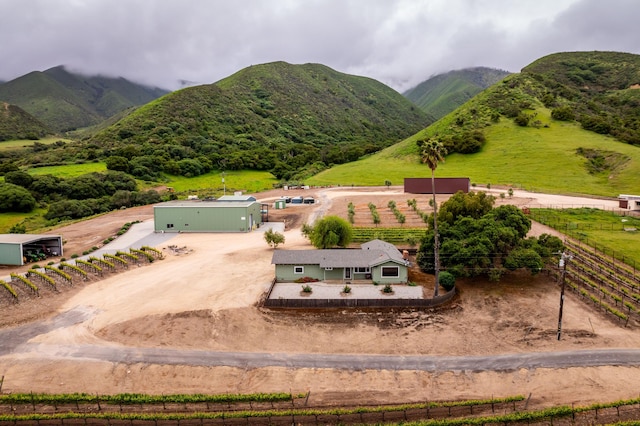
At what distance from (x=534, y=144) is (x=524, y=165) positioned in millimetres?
12837

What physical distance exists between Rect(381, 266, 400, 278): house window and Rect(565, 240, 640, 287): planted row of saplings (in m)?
19.3

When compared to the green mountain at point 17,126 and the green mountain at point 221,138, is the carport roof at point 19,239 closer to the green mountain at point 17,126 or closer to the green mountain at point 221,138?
the green mountain at point 221,138

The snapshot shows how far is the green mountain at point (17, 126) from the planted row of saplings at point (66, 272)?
149m

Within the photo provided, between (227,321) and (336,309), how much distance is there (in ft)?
26.4

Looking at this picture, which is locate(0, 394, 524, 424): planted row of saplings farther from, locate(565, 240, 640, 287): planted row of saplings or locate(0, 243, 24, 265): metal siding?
locate(0, 243, 24, 265): metal siding

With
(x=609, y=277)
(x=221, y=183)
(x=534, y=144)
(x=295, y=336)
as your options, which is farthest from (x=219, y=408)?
(x=534, y=144)

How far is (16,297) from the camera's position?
31.7 metres

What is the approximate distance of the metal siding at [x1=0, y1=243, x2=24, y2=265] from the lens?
41.5 m

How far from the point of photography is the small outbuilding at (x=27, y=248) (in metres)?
41.6

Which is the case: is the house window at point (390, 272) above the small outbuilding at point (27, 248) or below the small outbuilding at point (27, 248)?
below

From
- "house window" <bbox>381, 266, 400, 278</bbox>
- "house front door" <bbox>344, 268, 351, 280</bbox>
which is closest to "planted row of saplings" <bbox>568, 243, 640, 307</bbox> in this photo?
"house window" <bbox>381, 266, 400, 278</bbox>

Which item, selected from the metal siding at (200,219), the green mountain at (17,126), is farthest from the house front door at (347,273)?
the green mountain at (17,126)

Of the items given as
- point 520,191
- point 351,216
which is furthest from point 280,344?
point 520,191

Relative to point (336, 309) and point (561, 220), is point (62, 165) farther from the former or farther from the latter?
point (561, 220)
